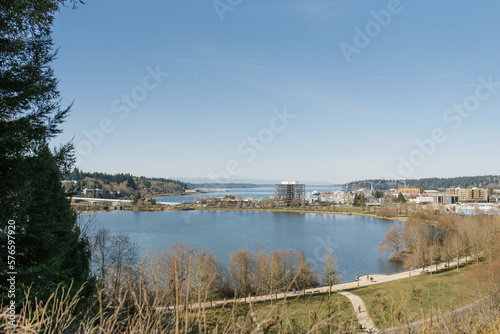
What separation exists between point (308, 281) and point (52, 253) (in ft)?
43.4

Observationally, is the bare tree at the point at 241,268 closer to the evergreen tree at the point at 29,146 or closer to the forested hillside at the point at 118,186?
the evergreen tree at the point at 29,146

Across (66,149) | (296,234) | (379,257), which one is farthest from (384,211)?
(66,149)

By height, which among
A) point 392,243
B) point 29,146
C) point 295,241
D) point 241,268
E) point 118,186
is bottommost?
point 295,241

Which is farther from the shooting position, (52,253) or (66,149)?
(66,149)

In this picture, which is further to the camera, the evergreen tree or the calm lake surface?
the calm lake surface

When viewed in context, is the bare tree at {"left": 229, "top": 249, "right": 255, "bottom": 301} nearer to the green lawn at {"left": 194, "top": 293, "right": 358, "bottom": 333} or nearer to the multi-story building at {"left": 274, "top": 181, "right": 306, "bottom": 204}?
the green lawn at {"left": 194, "top": 293, "right": 358, "bottom": 333}

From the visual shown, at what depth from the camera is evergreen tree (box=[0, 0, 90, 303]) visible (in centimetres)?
468

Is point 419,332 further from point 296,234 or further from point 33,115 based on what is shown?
point 296,234

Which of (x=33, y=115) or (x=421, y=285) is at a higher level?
(x=33, y=115)

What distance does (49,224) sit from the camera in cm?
588

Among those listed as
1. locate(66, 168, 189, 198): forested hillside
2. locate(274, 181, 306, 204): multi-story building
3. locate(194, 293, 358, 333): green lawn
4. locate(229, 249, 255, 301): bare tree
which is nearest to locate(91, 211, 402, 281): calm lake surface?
locate(229, 249, 255, 301): bare tree

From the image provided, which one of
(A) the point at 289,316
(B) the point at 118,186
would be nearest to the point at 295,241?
(A) the point at 289,316

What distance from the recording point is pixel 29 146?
209 inches

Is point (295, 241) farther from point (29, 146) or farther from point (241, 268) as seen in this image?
point (29, 146)
